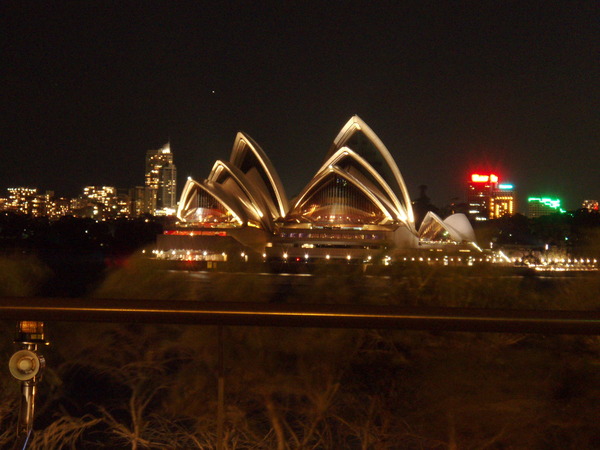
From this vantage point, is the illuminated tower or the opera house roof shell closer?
the opera house roof shell

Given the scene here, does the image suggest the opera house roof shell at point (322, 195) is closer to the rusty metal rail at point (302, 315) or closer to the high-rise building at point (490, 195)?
the rusty metal rail at point (302, 315)

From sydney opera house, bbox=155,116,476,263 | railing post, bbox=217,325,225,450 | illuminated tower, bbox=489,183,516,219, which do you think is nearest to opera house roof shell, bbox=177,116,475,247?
sydney opera house, bbox=155,116,476,263

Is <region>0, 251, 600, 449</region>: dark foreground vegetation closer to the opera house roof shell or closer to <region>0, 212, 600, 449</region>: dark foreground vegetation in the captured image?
<region>0, 212, 600, 449</region>: dark foreground vegetation

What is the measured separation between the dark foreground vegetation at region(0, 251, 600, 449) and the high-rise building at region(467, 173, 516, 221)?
377ft

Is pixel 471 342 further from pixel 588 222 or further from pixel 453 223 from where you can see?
pixel 588 222

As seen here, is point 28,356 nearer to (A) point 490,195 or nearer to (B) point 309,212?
(B) point 309,212

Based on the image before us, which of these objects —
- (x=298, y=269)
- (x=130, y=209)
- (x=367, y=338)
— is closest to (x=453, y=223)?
(x=298, y=269)

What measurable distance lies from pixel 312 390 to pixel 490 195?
12376 cm

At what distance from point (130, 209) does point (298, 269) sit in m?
97.7

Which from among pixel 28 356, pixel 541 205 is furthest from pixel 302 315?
pixel 541 205

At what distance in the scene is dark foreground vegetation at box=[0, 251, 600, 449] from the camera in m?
2.48

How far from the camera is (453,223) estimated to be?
4162 centimetres

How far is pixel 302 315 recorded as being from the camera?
189cm

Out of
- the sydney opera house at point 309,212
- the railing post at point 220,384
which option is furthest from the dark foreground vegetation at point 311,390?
the sydney opera house at point 309,212
